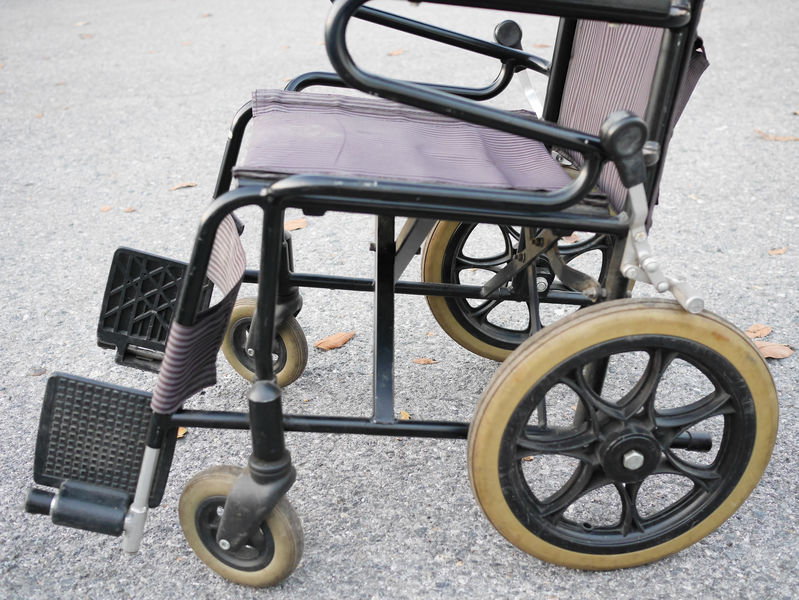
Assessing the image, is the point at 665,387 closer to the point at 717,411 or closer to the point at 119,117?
the point at 717,411

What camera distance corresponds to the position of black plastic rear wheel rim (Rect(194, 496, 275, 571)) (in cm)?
140

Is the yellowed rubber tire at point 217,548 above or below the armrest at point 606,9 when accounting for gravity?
below

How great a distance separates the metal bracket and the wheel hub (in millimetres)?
257

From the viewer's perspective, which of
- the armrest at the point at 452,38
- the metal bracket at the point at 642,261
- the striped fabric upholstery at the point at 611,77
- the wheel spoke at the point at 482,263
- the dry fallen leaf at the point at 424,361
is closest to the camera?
the metal bracket at the point at 642,261

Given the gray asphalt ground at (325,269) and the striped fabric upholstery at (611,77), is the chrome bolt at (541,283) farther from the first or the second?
the striped fabric upholstery at (611,77)

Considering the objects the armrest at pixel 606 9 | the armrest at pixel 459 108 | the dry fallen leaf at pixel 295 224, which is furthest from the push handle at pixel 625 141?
the dry fallen leaf at pixel 295 224

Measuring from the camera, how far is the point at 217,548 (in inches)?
56.8

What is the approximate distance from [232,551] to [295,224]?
5.53 ft

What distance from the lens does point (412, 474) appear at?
1757 millimetres

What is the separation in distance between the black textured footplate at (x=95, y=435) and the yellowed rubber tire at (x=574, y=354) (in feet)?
1.83

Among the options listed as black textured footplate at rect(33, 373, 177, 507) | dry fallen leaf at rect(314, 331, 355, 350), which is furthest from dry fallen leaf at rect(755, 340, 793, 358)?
black textured footplate at rect(33, 373, 177, 507)

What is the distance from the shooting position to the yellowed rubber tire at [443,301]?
1.96m

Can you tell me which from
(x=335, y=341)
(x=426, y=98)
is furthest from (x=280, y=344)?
(x=426, y=98)

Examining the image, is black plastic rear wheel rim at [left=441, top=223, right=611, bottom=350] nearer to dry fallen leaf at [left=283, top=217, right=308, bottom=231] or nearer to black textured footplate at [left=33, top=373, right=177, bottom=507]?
black textured footplate at [left=33, top=373, right=177, bottom=507]
